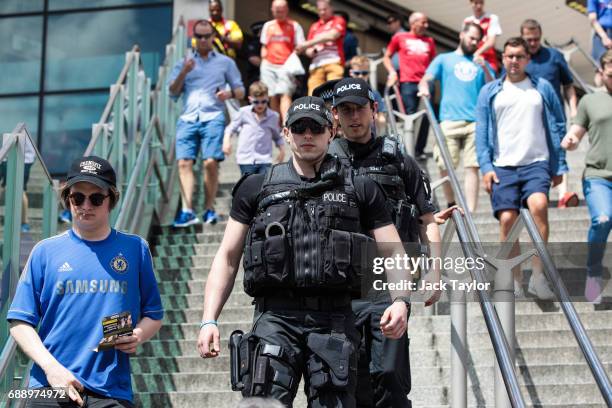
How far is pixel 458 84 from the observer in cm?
1170

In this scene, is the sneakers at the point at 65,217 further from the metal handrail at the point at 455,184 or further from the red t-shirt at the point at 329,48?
the red t-shirt at the point at 329,48

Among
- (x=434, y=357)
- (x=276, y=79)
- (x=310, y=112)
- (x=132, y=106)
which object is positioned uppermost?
(x=276, y=79)

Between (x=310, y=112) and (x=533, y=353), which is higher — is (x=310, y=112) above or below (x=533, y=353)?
above

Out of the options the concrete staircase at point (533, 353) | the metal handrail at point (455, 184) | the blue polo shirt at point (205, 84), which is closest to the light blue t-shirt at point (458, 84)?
the metal handrail at point (455, 184)

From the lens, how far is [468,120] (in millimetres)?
11492

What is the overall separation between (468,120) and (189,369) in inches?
172

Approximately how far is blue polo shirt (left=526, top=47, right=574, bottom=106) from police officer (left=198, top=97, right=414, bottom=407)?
625 centimetres

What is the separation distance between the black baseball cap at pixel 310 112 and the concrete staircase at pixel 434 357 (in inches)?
107

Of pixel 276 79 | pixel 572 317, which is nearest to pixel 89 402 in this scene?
pixel 572 317

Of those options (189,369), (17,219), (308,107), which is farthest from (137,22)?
(308,107)

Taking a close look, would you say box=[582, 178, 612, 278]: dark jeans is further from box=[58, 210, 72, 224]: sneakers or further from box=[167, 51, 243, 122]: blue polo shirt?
box=[58, 210, 72, 224]: sneakers

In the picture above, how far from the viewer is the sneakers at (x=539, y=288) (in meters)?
8.11

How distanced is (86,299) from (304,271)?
0.98 m

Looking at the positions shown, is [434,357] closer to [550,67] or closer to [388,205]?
[388,205]
